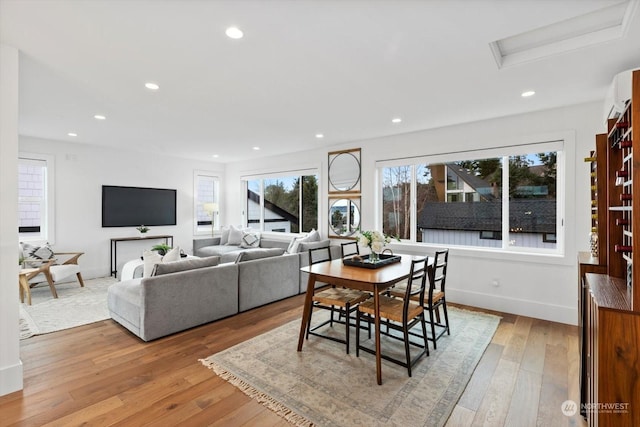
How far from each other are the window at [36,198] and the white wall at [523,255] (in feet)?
18.7

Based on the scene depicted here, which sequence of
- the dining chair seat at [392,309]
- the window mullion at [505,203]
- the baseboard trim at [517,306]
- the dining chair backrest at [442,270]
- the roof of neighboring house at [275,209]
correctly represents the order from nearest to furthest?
the dining chair seat at [392,309] → the dining chair backrest at [442,270] → the baseboard trim at [517,306] → the window mullion at [505,203] → the roof of neighboring house at [275,209]

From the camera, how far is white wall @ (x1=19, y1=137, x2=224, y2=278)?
17.9 feet

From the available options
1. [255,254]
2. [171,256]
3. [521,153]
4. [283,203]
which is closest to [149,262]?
[171,256]

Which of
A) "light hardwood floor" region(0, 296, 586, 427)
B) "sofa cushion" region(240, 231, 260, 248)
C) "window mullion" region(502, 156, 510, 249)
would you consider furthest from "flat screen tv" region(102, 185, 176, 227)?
"window mullion" region(502, 156, 510, 249)

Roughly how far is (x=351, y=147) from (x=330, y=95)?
90.7 inches

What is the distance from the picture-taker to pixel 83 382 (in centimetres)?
235

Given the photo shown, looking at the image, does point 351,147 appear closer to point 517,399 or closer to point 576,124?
point 576,124

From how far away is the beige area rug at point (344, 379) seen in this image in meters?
1.99

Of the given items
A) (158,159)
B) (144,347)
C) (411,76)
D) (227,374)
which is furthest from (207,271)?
(158,159)

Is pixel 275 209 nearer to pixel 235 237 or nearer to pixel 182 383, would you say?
pixel 235 237

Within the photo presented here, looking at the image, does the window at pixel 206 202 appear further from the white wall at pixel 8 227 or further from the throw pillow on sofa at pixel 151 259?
the white wall at pixel 8 227

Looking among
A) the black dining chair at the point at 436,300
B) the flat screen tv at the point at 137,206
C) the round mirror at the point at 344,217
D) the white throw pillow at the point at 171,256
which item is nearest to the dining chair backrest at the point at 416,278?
the black dining chair at the point at 436,300

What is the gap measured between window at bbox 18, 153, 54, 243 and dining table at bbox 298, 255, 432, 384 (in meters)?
5.24

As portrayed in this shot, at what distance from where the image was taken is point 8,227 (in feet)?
7.33
